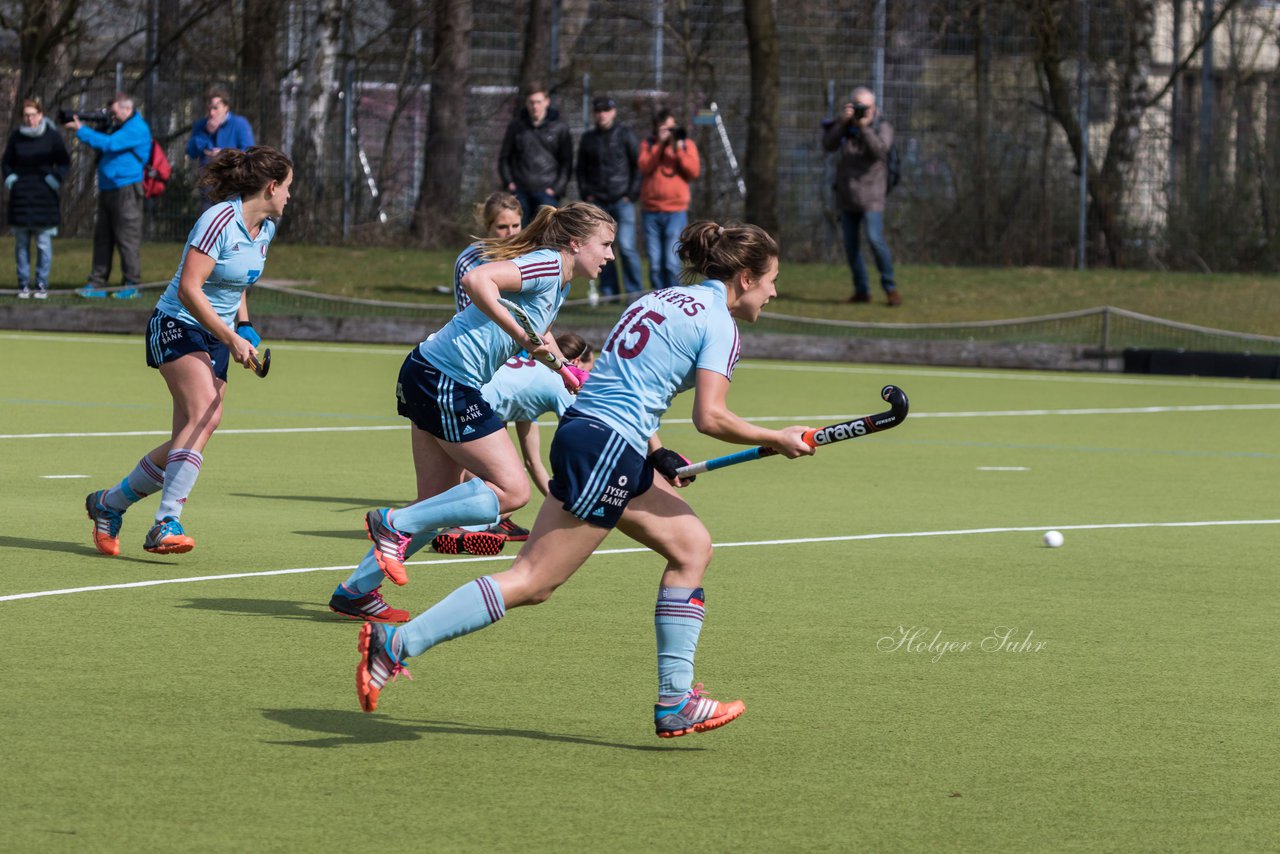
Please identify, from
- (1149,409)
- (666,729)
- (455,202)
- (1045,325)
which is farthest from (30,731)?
(455,202)

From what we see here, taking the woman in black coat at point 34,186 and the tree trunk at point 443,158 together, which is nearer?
the woman in black coat at point 34,186

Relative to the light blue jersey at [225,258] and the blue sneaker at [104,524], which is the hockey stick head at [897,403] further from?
the blue sneaker at [104,524]

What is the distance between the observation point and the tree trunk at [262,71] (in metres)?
28.1

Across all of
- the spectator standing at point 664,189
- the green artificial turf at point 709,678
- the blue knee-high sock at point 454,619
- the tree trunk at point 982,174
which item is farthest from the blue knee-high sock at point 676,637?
the tree trunk at point 982,174

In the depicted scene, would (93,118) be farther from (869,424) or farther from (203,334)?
(869,424)

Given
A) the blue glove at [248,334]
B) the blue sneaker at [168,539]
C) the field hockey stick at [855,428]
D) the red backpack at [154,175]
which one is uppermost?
the field hockey stick at [855,428]

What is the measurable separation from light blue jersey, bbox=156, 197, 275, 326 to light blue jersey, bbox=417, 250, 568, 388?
1.34 m

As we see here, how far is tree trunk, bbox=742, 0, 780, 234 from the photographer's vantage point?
26531 mm

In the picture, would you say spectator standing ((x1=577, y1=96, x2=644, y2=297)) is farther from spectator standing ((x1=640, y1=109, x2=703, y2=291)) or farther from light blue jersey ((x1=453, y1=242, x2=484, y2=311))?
light blue jersey ((x1=453, y1=242, x2=484, y2=311))

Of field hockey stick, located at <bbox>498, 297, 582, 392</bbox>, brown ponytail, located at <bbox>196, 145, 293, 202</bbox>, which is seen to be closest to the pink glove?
field hockey stick, located at <bbox>498, 297, 582, 392</bbox>

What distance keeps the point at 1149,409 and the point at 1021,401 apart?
44.4 inches

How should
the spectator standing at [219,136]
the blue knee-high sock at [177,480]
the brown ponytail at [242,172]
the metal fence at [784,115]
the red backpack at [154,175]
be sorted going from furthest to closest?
the metal fence at [784,115], the red backpack at [154,175], the spectator standing at [219,136], the brown ponytail at [242,172], the blue knee-high sock at [177,480]

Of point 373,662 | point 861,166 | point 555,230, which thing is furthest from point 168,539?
point 861,166

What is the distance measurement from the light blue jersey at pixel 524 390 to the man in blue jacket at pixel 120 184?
1464cm
